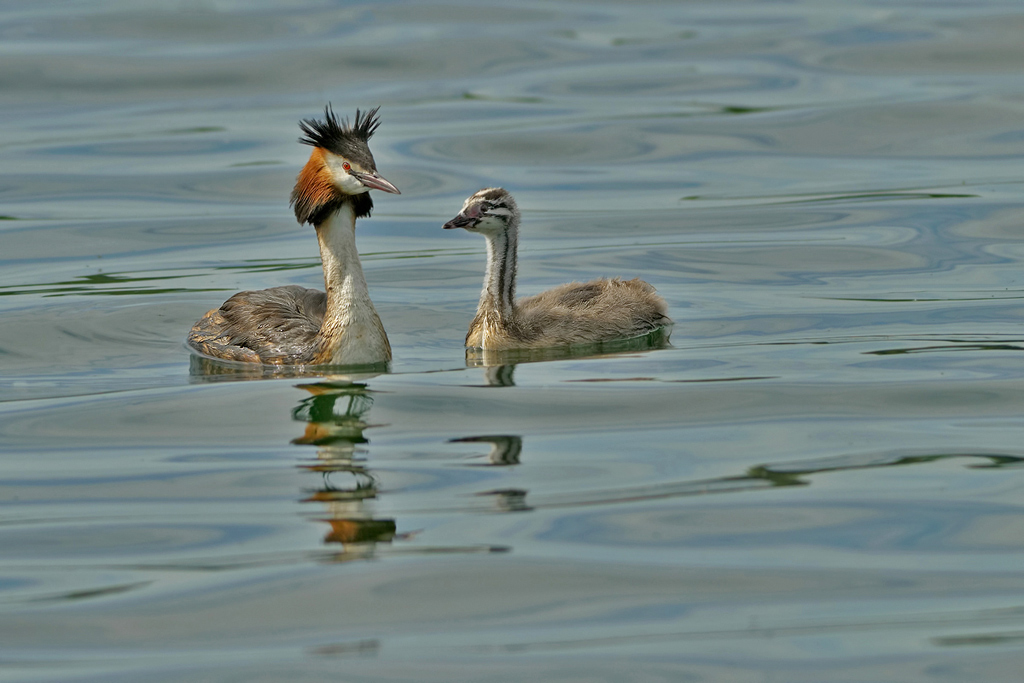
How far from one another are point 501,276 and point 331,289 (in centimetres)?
127

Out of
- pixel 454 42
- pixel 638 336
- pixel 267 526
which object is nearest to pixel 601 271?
pixel 638 336

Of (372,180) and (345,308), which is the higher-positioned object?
(372,180)

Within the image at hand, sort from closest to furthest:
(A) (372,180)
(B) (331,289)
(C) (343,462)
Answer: (C) (343,462) < (A) (372,180) < (B) (331,289)

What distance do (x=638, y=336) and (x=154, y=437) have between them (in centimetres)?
401

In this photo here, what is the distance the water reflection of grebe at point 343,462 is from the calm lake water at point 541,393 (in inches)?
1.1

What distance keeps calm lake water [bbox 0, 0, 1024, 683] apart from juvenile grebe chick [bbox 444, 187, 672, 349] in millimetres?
301

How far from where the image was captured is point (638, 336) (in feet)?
39.2

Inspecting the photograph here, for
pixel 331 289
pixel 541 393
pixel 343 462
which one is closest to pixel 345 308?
pixel 331 289

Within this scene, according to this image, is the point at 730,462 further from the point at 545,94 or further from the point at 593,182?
the point at 545,94

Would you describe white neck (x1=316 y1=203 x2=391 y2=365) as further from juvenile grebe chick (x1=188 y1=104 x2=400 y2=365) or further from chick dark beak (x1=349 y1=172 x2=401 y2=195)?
chick dark beak (x1=349 y1=172 x2=401 y2=195)

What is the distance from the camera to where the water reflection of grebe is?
7.37 m

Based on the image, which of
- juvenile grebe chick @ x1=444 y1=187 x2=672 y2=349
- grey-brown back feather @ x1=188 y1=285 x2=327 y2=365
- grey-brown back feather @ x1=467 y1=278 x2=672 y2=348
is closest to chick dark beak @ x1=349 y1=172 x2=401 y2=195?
juvenile grebe chick @ x1=444 y1=187 x2=672 y2=349

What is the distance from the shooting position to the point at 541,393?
392 inches

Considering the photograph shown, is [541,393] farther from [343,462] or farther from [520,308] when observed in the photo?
[520,308]
